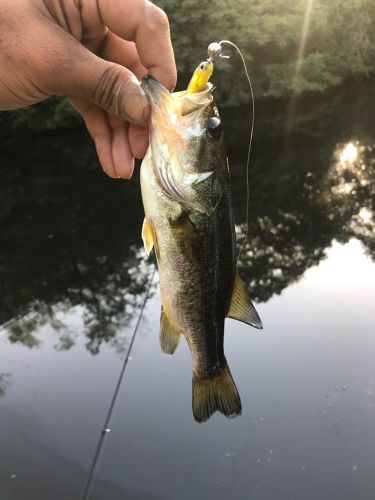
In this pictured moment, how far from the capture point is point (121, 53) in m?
2.85

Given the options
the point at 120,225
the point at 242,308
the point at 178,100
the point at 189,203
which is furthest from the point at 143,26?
the point at 120,225

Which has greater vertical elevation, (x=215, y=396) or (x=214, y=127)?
(x=214, y=127)

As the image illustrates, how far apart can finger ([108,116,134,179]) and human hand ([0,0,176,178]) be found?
120 millimetres

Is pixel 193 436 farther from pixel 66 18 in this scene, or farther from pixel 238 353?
pixel 66 18

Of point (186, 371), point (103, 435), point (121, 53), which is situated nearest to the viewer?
point (121, 53)

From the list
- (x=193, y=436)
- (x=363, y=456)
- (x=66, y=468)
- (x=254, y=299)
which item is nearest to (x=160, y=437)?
(x=193, y=436)

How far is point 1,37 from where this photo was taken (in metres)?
2.28

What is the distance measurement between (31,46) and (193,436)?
134 inches

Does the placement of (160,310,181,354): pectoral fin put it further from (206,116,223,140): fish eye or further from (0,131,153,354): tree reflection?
(0,131,153,354): tree reflection

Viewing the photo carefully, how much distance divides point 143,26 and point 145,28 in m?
0.01

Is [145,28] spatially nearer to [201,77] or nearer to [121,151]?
[201,77]

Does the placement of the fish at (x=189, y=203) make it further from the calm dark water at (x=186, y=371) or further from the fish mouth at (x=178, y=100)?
the calm dark water at (x=186, y=371)

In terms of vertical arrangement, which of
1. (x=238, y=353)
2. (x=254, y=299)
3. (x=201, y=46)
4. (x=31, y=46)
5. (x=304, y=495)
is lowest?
(x=304, y=495)

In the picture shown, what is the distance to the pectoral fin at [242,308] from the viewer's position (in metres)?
2.37
